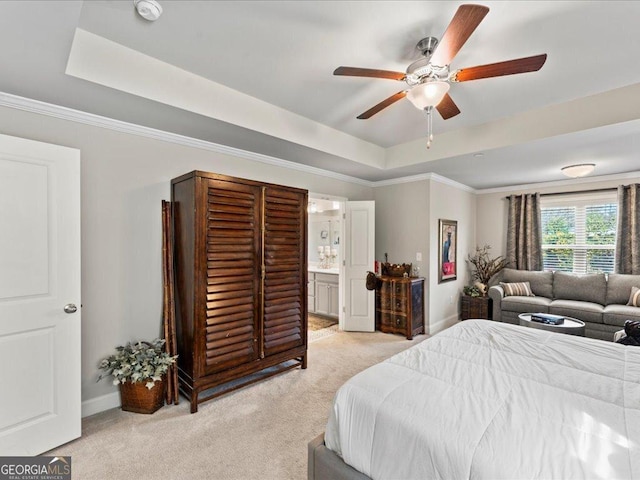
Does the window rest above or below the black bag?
above

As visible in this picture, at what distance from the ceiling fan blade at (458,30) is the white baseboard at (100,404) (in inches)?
137

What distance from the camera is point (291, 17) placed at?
5.82 ft

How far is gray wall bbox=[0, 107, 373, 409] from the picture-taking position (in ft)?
8.07

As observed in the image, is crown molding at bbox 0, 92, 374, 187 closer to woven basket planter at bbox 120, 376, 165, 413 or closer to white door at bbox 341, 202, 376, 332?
white door at bbox 341, 202, 376, 332

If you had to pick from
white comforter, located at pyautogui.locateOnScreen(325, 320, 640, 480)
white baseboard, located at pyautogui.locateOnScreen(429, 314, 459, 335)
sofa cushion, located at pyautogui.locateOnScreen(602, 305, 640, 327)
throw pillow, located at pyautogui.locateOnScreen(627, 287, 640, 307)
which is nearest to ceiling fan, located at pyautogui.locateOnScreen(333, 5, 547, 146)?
white comforter, located at pyautogui.locateOnScreen(325, 320, 640, 480)

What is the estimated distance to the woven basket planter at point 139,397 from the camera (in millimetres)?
2473

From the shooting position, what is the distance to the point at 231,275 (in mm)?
2775

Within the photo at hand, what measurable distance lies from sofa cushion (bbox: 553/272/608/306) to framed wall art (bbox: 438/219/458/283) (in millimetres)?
1474

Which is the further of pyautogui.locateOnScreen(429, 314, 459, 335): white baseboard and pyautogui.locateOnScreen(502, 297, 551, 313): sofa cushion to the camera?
pyautogui.locateOnScreen(429, 314, 459, 335): white baseboard

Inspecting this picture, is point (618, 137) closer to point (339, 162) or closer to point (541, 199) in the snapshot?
point (541, 199)

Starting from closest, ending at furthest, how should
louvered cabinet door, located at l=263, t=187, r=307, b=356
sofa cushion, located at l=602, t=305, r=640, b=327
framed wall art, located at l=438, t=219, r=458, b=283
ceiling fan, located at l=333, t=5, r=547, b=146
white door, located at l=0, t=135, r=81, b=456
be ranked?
ceiling fan, located at l=333, t=5, r=547, b=146 < white door, located at l=0, t=135, r=81, b=456 < louvered cabinet door, located at l=263, t=187, r=307, b=356 < sofa cushion, located at l=602, t=305, r=640, b=327 < framed wall art, located at l=438, t=219, r=458, b=283

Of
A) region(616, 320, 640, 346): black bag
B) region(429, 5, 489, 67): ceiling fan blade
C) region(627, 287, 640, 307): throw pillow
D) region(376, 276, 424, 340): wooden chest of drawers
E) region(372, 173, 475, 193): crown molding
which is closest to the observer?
region(429, 5, 489, 67): ceiling fan blade

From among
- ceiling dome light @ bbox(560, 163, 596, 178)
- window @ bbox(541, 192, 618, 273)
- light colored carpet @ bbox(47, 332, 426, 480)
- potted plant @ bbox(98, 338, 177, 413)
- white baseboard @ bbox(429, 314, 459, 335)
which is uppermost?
ceiling dome light @ bbox(560, 163, 596, 178)

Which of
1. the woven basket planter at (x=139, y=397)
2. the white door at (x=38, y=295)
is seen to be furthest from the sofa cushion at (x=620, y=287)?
the white door at (x=38, y=295)
